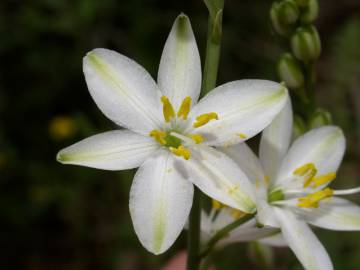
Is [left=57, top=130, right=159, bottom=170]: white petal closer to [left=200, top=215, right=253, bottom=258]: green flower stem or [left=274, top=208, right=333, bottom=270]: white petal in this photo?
[left=200, top=215, right=253, bottom=258]: green flower stem

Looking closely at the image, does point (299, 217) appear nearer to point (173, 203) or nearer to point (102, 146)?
point (173, 203)

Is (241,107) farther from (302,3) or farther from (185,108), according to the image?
(302,3)

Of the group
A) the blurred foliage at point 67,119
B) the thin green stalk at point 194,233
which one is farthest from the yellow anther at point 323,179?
the blurred foliage at point 67,119

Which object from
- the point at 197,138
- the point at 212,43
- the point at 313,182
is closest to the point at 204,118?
the point at 197,138

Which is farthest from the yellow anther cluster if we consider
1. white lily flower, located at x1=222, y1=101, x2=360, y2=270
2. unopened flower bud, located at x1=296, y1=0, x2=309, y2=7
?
unopened flower bud, located at x1=296, y1=0, x2=309, y2=7

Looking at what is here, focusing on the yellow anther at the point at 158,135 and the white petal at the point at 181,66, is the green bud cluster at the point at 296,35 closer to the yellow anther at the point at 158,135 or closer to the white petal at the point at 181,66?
the white petal at the point at 181,66
